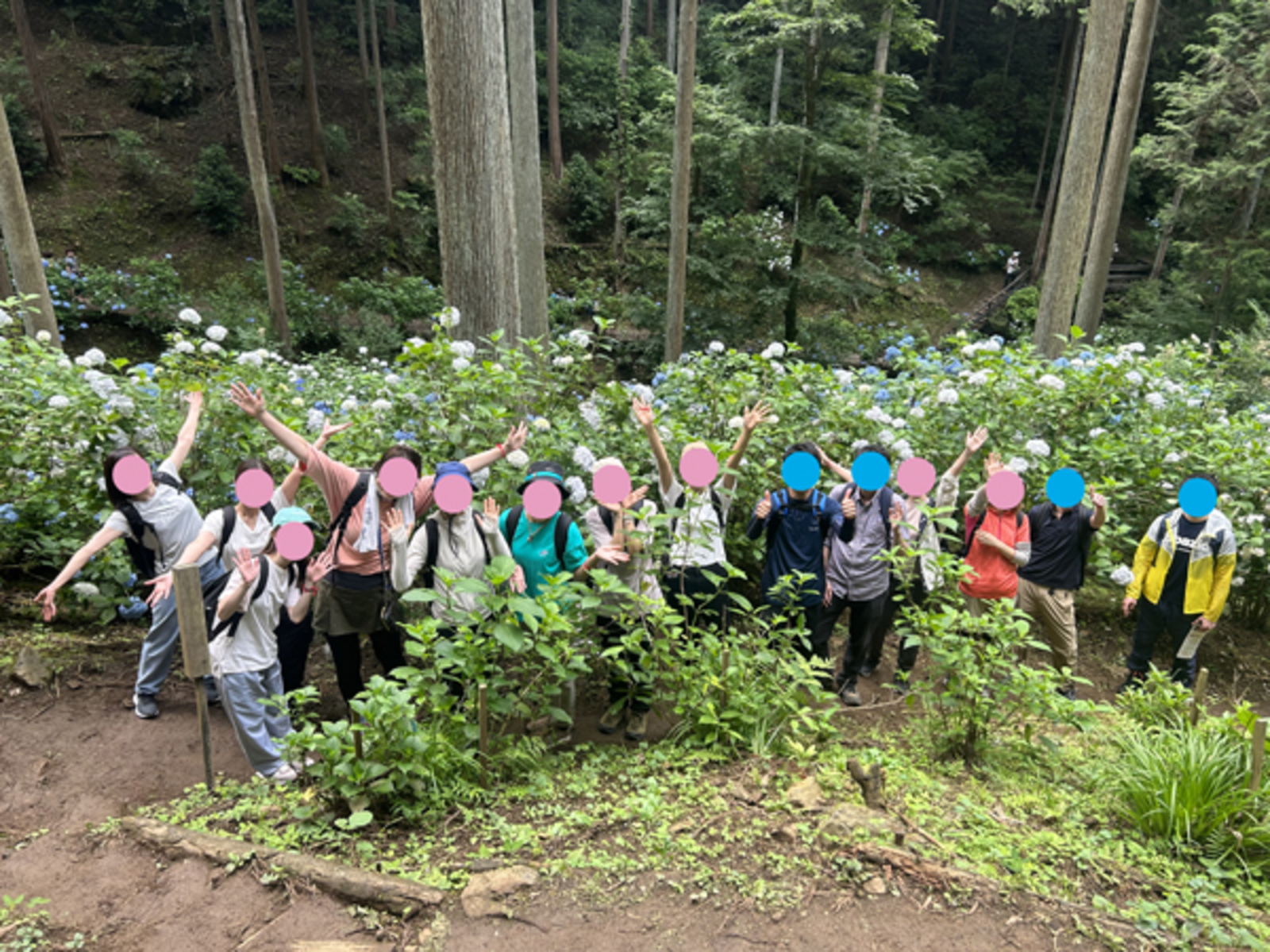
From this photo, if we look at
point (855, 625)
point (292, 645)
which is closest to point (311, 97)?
point (292, 645)

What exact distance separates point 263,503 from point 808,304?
19438 millimetres

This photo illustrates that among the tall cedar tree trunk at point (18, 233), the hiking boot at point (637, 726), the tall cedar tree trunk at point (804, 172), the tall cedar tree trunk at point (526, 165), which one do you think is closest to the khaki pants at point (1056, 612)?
the hiking boot at point (637, 726)

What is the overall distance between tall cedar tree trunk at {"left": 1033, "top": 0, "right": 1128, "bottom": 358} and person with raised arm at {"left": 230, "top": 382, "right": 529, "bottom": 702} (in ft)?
25.6

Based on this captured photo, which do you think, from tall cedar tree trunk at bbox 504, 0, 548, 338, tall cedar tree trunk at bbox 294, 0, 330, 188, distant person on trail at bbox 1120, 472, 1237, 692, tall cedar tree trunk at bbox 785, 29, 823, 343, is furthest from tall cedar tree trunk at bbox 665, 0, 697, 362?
tall cedar tree trunk at bbox 294, 0, 330, 188

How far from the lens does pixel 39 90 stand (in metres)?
15.9

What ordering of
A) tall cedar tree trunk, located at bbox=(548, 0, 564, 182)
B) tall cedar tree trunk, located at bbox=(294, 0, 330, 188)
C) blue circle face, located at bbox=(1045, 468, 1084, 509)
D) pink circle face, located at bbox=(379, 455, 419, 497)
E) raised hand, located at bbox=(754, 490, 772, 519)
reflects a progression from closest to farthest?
pink circle face, located at bbox=(379, 455, 419, 497) < blue circle face, located at bbox=(1045, 468, 1084, 509) < raised hand, located at bbox=(754, 490, 772, 519) < tall cedar tree trunk, located at bbox=(294, 0, 330, 188) < tall cedar tree trunk, located at bbox=(548, 0, 564, 182)

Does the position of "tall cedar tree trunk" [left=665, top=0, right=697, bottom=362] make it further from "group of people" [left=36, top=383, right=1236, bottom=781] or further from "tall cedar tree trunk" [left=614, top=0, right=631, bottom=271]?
"group of people" [left=36, top=383, right=1236, bottom=781]

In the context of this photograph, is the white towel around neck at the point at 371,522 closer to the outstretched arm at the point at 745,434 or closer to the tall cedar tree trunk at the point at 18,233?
the outstretched arm at the point at 745,434

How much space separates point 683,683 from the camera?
343 cm

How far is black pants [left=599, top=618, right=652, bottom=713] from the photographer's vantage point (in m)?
3.56

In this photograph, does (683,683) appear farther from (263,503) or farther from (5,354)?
(5,354)

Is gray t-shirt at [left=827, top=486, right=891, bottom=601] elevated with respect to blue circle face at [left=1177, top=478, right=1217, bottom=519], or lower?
lower

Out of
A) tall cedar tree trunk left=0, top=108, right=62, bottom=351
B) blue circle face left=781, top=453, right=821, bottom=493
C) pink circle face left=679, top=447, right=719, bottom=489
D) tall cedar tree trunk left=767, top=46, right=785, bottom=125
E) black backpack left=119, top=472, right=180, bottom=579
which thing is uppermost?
tall cedar tree trunk left=767, top=46, right=785, bottom=125

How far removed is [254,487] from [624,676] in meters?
2.05
